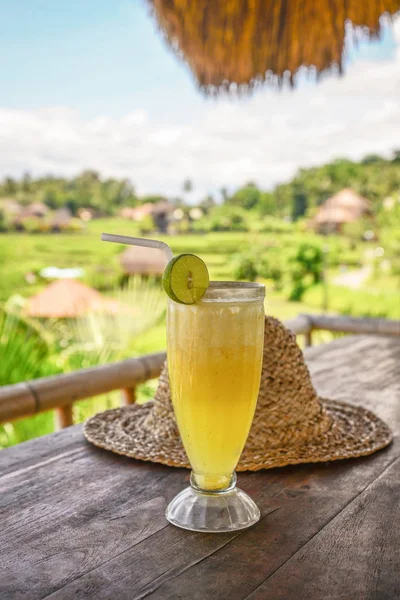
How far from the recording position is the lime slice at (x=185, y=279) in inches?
21.0

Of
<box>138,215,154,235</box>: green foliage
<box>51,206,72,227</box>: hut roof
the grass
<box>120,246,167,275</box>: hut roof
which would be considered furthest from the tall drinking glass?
<box>51,206,72,227</box>: hut roof

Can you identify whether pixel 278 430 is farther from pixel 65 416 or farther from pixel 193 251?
pixel 193 251

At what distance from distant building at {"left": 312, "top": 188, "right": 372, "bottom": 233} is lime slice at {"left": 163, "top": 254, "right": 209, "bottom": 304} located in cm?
1209

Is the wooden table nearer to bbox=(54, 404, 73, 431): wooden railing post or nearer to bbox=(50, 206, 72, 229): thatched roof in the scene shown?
bbox=(54, 404, 73, 431): wooden railing post

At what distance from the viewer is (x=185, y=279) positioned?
0.54 meters

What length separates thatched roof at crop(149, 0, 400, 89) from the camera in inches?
85.5

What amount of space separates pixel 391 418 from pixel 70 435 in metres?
0.42

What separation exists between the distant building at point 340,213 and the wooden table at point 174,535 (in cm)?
1195

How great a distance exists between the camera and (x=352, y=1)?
2123mm

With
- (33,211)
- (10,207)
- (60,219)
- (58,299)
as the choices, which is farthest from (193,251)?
(10,207)

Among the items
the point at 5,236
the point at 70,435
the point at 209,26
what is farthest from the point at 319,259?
the point at 70,435

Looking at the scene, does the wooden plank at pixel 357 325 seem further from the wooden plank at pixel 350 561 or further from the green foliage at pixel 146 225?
the green foliage at pixel 146 225

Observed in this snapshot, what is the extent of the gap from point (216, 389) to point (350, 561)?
0.16 meters

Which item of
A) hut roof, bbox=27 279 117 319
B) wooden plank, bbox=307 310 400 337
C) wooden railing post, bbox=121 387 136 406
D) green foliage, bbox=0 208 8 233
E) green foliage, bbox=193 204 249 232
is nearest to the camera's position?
wooden railing post, bbox=121 387 136 406
